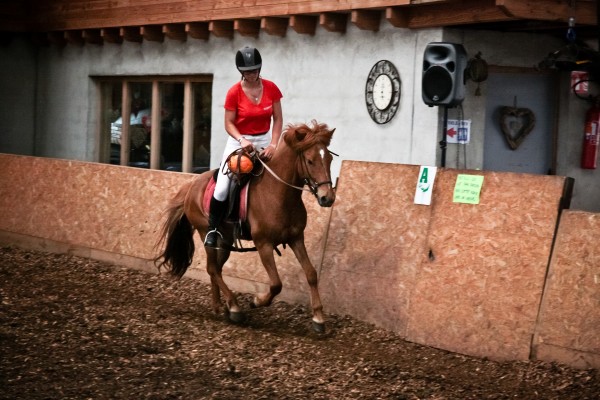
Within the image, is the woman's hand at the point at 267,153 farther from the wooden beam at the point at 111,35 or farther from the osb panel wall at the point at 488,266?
the wooden beam at the point at 111,35

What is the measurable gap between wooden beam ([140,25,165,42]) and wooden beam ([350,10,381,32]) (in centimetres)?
515

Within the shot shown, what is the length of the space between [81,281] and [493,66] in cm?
613

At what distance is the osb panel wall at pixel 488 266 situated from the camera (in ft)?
29.3

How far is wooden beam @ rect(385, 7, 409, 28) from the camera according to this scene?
14508 millimetres

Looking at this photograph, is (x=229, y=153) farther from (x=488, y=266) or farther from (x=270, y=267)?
(x=488, y=266)

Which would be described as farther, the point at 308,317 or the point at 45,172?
the point at 45,172

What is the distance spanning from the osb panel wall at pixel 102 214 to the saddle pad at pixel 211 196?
1.08m

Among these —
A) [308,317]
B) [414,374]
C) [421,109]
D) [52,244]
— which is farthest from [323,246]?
[52,244]

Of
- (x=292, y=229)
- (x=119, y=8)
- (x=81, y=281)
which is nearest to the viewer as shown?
(x=292, y=229)

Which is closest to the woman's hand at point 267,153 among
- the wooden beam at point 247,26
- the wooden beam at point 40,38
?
the wooden beam at point 247,26

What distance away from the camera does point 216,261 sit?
1123 cm

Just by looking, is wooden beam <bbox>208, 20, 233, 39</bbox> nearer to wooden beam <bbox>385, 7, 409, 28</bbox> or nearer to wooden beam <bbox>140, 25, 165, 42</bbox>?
wooden beam <bbox>140, 25, 165, 42</bbox>

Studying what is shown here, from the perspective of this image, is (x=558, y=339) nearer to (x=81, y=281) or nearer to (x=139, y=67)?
(x=81, y=281)

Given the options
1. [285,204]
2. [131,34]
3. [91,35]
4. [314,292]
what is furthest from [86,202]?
[91,35]
